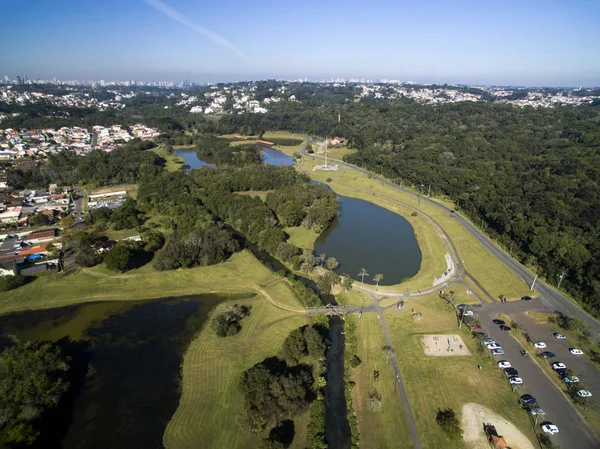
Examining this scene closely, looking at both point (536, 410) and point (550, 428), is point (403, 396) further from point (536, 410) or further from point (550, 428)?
point (550, 428)

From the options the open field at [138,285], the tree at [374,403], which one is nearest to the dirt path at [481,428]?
the tree at [374,403]

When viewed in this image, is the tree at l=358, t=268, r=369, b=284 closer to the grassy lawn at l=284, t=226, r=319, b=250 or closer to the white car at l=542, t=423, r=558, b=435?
the grassy lawn at l=284, t=226, r=319, b=250

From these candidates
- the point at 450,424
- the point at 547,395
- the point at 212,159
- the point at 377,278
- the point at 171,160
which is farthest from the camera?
the point at 212,159

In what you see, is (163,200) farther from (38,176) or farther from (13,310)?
(38,176)

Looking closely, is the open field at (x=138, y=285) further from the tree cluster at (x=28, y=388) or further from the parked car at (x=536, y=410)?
the parked car at (x=536, y=410)

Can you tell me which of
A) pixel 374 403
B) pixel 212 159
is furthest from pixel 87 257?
pixel 212 159

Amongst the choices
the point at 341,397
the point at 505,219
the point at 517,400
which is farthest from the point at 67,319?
the point at 505,219

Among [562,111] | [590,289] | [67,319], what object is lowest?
[67,319]
